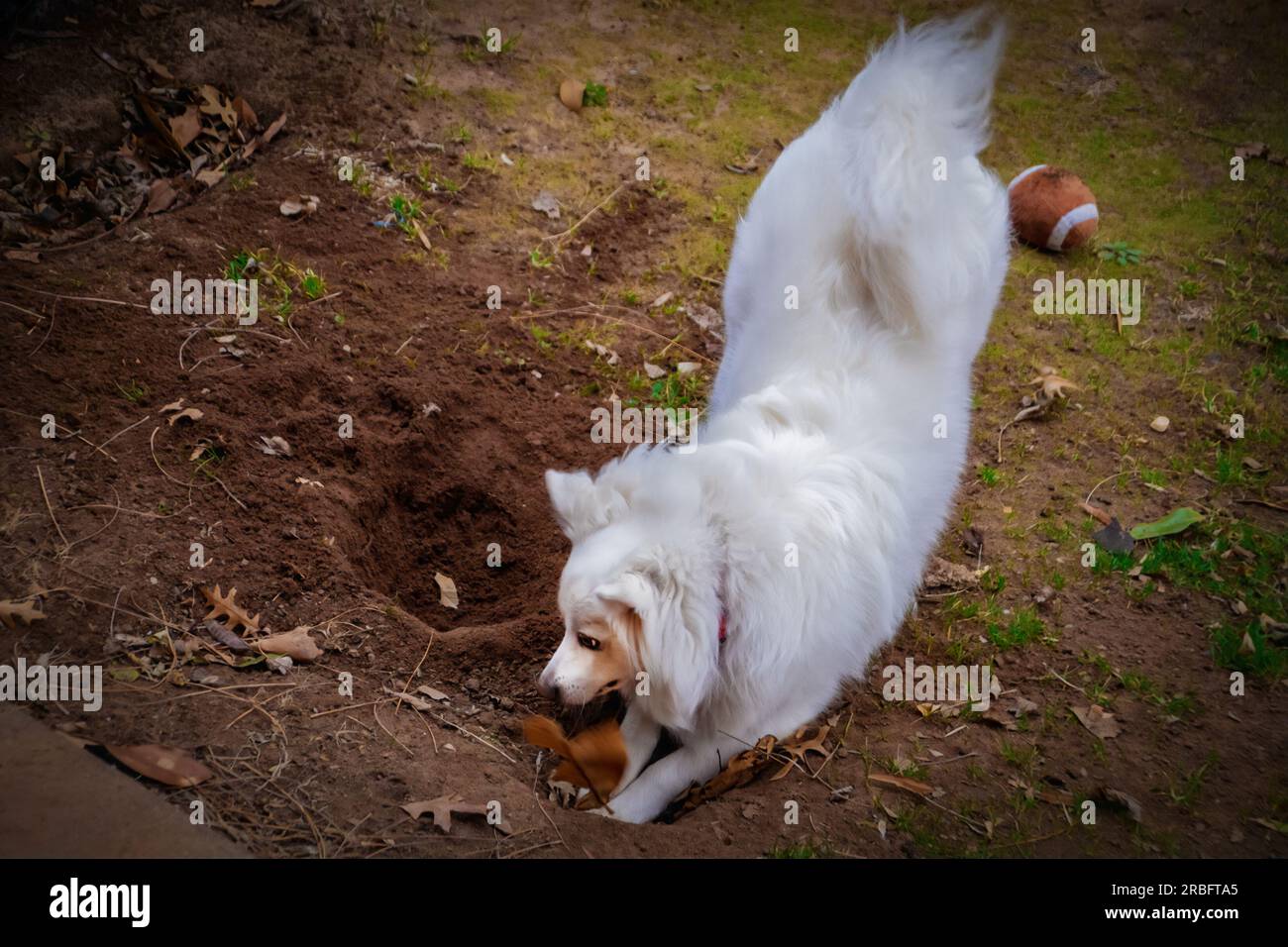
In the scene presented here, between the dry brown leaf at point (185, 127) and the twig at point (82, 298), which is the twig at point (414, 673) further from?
the dry brown leaf at point (185, 127)

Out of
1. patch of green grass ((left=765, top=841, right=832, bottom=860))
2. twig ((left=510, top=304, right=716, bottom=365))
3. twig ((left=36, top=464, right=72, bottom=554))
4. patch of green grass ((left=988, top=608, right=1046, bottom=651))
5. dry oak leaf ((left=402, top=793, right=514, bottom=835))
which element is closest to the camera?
dry oak leaf ((left=402, top=793, right=514, bottom=835))

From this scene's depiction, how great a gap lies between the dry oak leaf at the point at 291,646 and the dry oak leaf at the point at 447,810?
0.74 metres

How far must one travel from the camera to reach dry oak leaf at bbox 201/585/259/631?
10.2ft

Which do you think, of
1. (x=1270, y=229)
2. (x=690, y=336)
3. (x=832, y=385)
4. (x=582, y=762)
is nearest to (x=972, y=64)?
(x=832, y=385)

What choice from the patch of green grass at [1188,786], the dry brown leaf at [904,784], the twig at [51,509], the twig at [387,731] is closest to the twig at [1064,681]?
the patch of green grass at [1188,786]

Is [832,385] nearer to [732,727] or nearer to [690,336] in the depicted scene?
[732,727]

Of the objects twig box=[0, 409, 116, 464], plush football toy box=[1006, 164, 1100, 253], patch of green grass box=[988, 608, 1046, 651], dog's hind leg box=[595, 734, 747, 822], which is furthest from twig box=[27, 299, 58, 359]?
plush football toy box=[1006, 164, 1100, 253]

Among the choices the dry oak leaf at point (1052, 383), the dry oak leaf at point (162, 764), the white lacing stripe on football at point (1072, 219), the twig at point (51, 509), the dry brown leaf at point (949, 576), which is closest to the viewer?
the dry oak leaf at point (162, 764)

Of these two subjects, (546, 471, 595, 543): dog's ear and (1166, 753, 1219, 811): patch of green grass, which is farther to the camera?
(546, 471, 595, 543): dog's ear

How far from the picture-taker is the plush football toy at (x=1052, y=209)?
5406 mm

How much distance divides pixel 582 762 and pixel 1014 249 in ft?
13.8

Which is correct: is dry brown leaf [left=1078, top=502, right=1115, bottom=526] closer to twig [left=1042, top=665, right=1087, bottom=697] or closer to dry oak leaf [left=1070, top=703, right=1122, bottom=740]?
twig [left=1042, top=665, right=1087, bottom=697]

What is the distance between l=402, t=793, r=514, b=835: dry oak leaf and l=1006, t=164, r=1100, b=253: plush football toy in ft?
15.1

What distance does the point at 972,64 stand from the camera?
3582 mm
